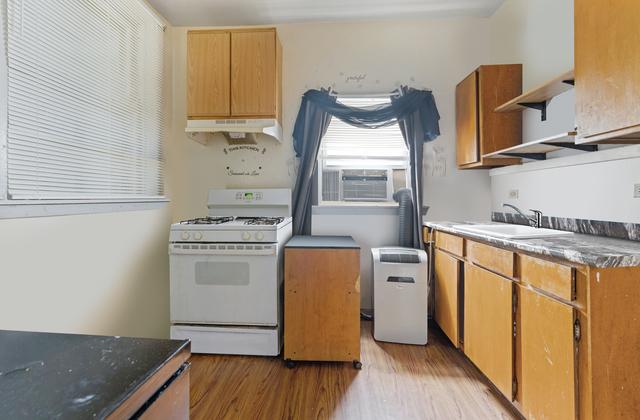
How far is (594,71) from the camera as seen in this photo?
130cm

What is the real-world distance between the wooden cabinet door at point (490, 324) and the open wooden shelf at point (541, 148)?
31.6 inches

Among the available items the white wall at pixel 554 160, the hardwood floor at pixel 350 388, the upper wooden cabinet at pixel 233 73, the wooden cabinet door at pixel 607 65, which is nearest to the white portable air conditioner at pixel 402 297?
the hardwood floor at pixel 350 388

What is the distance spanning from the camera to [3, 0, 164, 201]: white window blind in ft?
4.54

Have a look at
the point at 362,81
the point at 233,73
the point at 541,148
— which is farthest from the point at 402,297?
the point at 233,73

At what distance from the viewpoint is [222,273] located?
2094mm

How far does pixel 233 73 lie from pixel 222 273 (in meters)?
1.59

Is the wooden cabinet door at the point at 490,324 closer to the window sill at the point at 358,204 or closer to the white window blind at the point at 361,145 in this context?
the window sill at the point at 358,204

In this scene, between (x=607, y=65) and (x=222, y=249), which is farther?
(x=222, y=249)

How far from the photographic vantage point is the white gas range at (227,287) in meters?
2.07

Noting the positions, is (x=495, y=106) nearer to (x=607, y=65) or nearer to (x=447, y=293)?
(x=607, y=65)

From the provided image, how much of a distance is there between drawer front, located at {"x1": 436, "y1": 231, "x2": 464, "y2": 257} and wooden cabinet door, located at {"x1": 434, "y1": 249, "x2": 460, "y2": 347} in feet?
0.17

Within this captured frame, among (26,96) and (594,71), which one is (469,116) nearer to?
(594,71)

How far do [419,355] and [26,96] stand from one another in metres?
2.76

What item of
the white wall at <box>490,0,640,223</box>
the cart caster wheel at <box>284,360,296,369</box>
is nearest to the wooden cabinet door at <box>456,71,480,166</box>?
the white wall at <box>490,0,640,223</box>
